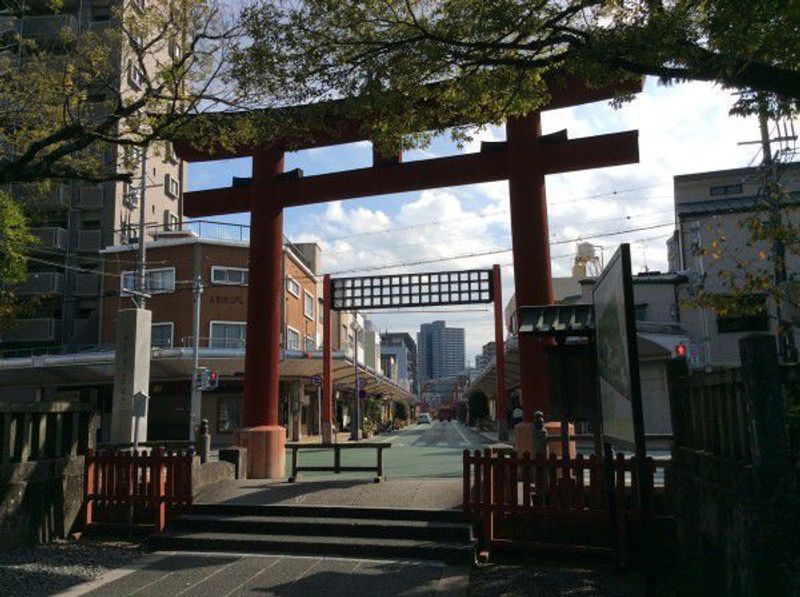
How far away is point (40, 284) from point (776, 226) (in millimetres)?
37984

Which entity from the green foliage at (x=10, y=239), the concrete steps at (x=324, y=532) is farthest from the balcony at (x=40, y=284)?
the concrete steps at (x=324, y=532)

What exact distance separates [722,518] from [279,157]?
38.8ft

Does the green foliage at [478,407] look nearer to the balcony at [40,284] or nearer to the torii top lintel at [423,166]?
the balcony at [40,284]

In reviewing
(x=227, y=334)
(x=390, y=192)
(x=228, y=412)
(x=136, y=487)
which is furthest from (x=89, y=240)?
(x=136, y=487)

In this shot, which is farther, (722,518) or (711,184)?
(711,184)

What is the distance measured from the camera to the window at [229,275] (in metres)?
37.0

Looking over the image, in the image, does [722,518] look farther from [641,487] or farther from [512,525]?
[512,525]

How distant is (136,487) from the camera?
9.75 metres

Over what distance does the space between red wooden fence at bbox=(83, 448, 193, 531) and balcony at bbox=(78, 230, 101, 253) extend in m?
32.1

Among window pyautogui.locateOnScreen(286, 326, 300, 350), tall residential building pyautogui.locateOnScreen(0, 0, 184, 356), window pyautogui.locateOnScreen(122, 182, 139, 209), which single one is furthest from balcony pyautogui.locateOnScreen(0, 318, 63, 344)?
window pyautogui.locateOnScreen(286, 326, 300, 350)

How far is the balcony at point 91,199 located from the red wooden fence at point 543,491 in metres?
37.0

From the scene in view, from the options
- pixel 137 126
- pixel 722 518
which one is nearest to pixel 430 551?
pixel 722 518

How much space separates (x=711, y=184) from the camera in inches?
1551

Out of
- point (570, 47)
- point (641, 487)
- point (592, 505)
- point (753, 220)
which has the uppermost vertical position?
point (570, 47)
